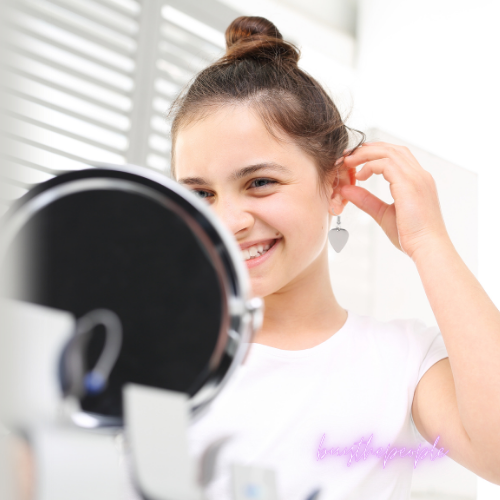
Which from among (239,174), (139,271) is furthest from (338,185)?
(139,271)

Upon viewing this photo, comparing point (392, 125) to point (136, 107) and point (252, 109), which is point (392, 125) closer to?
point (136, 107)

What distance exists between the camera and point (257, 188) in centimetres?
67

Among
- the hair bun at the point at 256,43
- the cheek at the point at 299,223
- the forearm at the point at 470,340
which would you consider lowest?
the forearm at the point at 470,340

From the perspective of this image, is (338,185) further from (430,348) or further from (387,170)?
(430,348)

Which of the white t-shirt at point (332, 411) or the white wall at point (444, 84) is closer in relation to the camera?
the white t-shirt at point (332, 411)

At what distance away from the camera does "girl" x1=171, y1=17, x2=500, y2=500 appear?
24.7 inches

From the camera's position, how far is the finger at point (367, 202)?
81 centimetres

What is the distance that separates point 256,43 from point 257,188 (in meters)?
0.29

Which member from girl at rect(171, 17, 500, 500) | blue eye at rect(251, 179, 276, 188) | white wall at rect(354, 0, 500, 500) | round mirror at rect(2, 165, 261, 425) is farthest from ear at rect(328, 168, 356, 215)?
round mirror at rect(2, 165, 261, 425)

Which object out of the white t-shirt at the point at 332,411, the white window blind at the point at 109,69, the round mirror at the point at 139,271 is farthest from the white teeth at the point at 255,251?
the white window blind at the point at 109,69

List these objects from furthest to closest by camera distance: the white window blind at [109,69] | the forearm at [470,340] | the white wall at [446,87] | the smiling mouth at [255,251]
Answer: the white wall at [446,87], the white window blind at [109,69], the smiling mouth at [255,251], the forearm at [470,340]

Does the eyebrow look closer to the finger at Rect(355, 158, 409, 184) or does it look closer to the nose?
the nose

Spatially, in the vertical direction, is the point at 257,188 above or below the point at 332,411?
above

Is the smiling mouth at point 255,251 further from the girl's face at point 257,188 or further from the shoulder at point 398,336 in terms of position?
the shoulder at point 398,336
